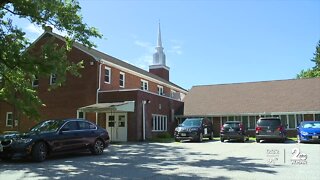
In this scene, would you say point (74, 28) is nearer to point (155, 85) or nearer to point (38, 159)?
point (38, 159)

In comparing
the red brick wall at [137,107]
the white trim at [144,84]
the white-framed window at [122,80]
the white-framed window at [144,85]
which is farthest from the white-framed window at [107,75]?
the white-framed window at [144,85]

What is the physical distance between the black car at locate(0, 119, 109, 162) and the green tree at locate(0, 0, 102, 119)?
12.3 ft

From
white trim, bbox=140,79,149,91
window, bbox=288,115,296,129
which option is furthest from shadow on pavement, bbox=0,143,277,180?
white trim, bbox=140,79,149,91

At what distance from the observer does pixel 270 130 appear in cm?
2683

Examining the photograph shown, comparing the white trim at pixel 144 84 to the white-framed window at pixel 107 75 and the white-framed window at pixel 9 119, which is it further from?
the white-framed window at pixel 9 119

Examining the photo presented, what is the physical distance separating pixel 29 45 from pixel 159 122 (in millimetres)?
15567

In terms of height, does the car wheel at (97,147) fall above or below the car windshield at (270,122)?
below

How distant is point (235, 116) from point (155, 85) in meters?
10.5

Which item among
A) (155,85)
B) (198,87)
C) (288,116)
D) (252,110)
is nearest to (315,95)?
(288,116)

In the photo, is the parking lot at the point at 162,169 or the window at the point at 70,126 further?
the window at the point at 70,126

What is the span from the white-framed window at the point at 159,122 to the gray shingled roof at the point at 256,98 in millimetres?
2965

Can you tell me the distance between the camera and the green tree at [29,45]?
62.7ft

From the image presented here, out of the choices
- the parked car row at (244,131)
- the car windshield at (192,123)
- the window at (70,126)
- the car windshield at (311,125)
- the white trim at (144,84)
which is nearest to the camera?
the window at (70,126)

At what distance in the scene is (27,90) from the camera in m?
22.8
